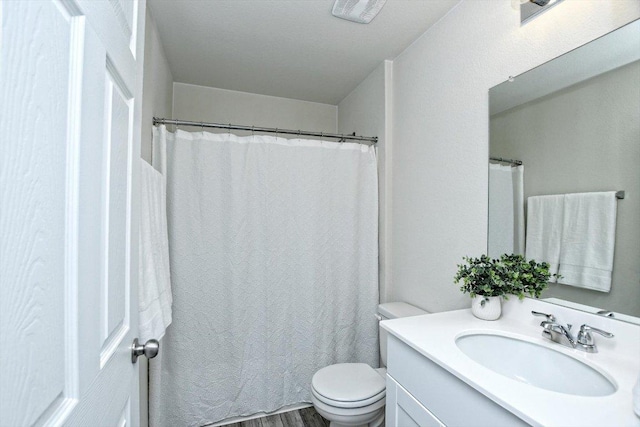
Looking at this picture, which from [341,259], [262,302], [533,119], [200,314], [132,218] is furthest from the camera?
[341,259]

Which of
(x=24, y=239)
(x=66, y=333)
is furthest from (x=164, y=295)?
(x=24, y=239)

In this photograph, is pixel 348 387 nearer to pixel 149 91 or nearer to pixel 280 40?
pixel 149 91

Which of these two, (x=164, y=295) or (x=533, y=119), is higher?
(x=533, y=119)

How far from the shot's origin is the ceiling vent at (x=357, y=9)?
1.57 m

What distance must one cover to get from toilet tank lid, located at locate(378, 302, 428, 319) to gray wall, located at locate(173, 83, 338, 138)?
186 centimetres

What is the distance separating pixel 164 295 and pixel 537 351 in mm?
1590

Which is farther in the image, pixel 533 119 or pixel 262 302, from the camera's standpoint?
pixel 262 302

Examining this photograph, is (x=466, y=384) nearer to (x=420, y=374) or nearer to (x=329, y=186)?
(x=420, y=374)

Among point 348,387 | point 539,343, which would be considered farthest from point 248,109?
point 539,343

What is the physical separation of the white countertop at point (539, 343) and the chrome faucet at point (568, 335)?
0.02 meters

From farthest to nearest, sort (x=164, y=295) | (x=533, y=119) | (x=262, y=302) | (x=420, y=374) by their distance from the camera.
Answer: (x=262, y=302), (x=164, y=295), (x=533, y=119), (x=420, y=374)

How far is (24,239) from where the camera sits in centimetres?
35

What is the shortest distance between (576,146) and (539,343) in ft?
2.35

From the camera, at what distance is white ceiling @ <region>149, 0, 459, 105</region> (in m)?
1.64
